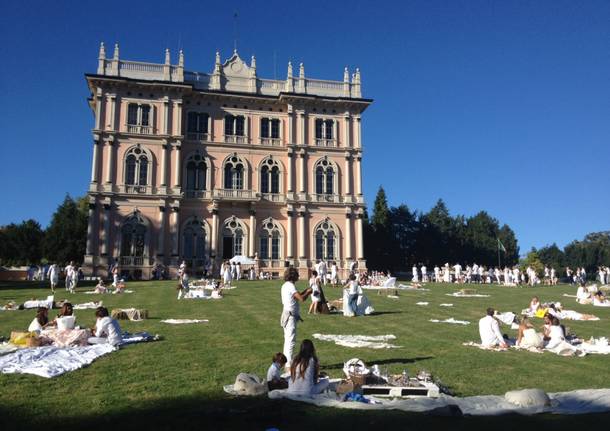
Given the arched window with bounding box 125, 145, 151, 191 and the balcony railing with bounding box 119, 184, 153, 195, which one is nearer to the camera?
the balcony railing with bounding box 119, 184, 153, 195

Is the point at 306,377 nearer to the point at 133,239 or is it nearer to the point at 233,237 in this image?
the point at 133,239

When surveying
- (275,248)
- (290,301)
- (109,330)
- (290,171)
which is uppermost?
(290,171)

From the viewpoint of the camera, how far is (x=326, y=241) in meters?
47.1

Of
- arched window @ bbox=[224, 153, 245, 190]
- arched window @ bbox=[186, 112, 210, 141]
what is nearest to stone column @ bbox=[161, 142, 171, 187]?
arched window @ bbox=[186, 112, 210, 141]

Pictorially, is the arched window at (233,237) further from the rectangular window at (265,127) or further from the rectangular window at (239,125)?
the rectangular window at (265,127)

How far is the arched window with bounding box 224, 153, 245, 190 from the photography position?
4628 centimetres

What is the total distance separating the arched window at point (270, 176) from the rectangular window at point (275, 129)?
2.24 metres

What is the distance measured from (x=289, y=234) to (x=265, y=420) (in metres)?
39.4

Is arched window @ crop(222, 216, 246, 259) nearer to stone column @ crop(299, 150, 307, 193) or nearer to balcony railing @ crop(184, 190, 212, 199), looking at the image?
balcony railing @ crop(184, 190, 212, 199)

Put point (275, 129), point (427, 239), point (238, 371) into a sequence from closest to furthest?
1. point (238, 371)
2. point (275, 129)
3. point (427, 239)

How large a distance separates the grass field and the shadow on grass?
0.6 inches

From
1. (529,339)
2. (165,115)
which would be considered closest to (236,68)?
(165,115)

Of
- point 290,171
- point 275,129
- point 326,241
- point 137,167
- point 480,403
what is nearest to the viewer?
point 480,403

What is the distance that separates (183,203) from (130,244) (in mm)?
5606
